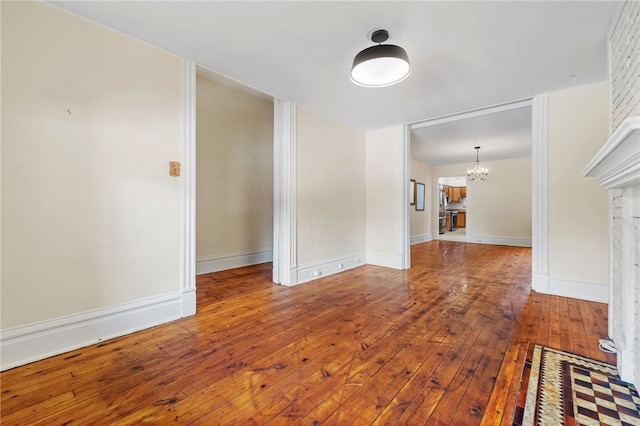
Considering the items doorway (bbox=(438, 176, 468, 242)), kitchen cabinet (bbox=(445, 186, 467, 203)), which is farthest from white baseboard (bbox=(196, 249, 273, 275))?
kitchen cabinet (bbox=(445, 186, 467, 203))

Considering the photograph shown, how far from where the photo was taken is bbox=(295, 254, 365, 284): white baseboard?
367cm

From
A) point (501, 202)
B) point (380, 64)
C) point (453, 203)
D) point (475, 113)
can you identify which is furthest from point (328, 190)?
point (453, 203)

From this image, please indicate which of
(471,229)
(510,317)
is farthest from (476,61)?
(471,229)

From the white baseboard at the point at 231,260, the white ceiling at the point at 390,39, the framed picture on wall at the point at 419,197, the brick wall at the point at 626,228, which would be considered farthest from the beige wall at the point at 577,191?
the framed picture on wall at the point at 419,197

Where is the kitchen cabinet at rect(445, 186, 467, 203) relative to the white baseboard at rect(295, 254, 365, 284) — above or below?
above

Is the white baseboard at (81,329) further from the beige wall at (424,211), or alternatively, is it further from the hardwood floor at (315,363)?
the beige wall at (424,211)

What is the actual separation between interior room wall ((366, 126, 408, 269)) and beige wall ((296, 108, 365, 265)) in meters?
0.16

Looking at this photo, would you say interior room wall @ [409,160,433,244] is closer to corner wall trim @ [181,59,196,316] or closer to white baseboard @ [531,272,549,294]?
white baseboard @ [531,272,549,294]

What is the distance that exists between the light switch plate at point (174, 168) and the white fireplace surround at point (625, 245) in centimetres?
289

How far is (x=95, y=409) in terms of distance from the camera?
134 cm

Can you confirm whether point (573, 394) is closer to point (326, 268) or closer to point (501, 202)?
point (326, 268)

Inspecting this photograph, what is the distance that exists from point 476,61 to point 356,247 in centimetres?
316

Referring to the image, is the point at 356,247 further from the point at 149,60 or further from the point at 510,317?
the point at 149,60

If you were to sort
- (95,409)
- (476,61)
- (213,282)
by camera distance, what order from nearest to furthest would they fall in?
1. (95,409)
2. (476,61)
3. (213,282)
